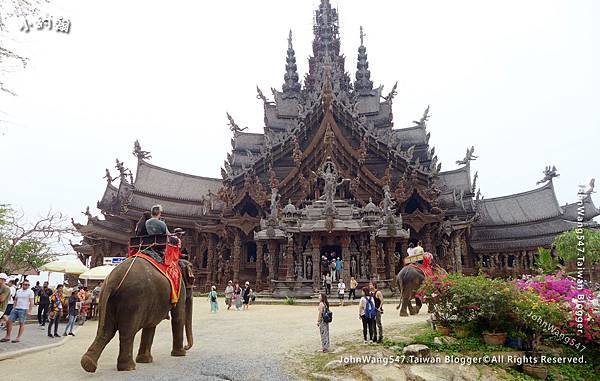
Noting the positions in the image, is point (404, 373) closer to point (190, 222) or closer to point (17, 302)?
point (17, 302)

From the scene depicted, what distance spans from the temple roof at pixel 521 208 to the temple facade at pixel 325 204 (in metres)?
0.09

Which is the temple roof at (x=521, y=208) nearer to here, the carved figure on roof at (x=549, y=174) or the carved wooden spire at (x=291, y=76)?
the carved figure on roof at (x=549, y=174)

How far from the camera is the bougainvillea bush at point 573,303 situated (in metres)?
9.00

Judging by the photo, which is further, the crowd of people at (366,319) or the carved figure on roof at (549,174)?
the carved figure on roof at (549,174)

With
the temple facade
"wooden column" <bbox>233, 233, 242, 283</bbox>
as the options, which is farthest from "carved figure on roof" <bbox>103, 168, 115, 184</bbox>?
"wooden column" <bbox>233, 233, 242, 283</bbox>

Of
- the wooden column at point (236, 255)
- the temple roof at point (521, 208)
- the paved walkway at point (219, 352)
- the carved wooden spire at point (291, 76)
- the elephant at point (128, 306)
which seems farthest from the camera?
the carved wooden spire at point (291, 76)

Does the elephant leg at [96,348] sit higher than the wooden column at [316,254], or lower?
lower

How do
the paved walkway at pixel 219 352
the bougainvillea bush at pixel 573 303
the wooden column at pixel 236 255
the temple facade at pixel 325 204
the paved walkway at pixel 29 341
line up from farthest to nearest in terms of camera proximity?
1. the wooden column at pixel 236 255
2. the temple facade at pixel 325 204
3. the paved walkway at pixel 29 341
4. the bougainvillea bush at pixel 573 303
5. the paved walkway at pixel 219 352

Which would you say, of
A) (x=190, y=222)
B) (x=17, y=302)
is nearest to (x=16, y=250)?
(x=190, y=222)

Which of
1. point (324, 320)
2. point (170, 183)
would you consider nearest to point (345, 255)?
point (324, 320)

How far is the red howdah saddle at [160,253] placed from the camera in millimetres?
7418

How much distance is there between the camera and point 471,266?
3475cm

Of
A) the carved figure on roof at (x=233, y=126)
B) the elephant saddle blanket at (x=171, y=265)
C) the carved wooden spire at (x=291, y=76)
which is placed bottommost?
the elephant saddle blanket at (x=171, y=265)

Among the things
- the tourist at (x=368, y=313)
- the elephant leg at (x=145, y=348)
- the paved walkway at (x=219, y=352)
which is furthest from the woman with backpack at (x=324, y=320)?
the elephant leg at (x=145, y=348)
